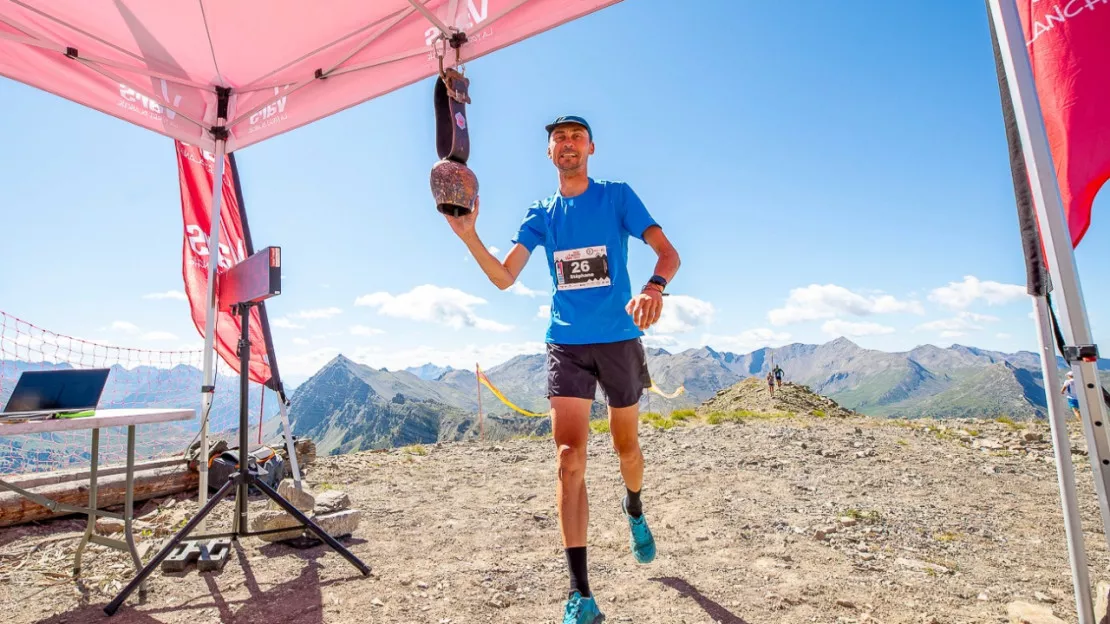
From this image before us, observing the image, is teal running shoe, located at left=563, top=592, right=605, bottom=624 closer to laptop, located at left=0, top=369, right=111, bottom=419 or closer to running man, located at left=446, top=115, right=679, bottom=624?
running man, located at left=446, top=115, right=679, bottom=624

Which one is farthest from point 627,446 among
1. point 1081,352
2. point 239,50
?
point 239,50

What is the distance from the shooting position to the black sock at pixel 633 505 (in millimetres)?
3386

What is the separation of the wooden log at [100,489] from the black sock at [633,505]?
15.5ft

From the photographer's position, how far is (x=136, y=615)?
113 inches

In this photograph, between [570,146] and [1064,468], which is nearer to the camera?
[1064,468]

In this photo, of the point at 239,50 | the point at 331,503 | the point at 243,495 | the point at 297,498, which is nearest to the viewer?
the point at 243,495

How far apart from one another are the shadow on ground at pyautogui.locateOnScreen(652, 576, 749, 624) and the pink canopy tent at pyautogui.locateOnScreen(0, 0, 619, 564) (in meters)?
3.82

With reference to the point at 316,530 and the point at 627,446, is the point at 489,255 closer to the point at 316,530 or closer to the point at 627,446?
the point at 627,446

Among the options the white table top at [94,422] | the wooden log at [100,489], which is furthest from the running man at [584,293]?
the wooden log at [100,489]

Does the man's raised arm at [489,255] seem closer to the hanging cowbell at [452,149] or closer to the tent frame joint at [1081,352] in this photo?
the hanging cowbell at [452,149]

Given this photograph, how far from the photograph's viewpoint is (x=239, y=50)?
496 centimetres

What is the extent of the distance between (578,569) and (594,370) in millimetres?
1071

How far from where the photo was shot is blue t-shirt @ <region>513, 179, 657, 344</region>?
305cm

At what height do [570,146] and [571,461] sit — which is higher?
[570,146]
